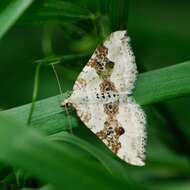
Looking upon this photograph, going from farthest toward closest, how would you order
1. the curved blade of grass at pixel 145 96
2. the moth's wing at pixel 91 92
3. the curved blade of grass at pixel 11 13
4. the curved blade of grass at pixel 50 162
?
the moth's wing at pixel 91 92 → the curved blade of grass at pixel 145 96 → the curved blade of grass at pixel 11 13 → the curved blade of grass at pixel 50 162

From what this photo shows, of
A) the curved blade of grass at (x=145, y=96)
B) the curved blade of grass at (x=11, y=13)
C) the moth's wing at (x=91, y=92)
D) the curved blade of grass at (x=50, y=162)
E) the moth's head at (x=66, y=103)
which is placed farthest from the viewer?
the moth's wing at (x=91, y=92)

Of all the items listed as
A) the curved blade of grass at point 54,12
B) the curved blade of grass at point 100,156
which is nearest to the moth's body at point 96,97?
the curved blade of grass at point 54,12

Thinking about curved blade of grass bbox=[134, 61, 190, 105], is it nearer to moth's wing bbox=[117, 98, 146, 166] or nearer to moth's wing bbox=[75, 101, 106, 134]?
moth's wing bbox=[117, 98, 146, 166]

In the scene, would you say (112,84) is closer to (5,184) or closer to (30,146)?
(5,184)

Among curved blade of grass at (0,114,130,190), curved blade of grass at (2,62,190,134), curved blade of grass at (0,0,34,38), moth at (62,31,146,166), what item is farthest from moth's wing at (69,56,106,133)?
curved blade of grass at (0,114,130,190)

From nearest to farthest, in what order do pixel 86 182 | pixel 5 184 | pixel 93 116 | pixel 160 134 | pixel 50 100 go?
pixel 86 182 → pixel 5 184 → pixel 50 100 → pixel 93 116 → pixel 160 134

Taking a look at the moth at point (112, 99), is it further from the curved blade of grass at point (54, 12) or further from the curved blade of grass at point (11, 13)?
the curved blade of grass at point (11, 13)

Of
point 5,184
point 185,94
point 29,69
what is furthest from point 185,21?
point 5,184

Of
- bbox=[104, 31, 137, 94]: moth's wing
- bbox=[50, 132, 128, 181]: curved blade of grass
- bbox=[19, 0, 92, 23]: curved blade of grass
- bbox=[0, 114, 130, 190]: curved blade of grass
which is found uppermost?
bbox=[19, 0, 92, 23]: curved blade of grass

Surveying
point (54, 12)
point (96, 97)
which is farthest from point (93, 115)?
point (54, 12)
